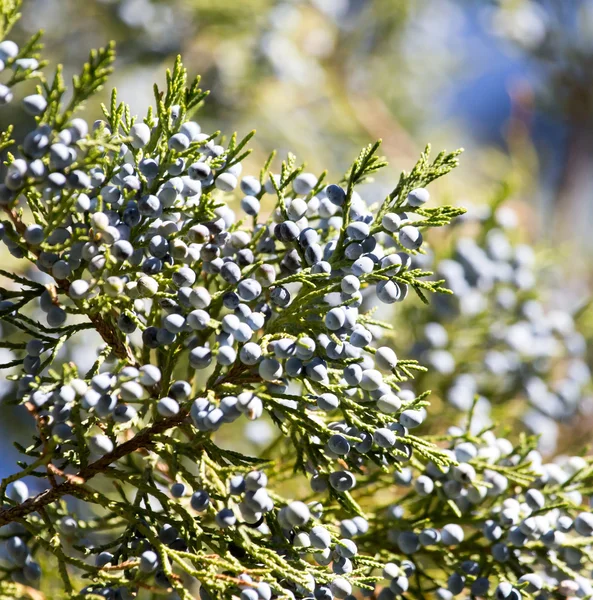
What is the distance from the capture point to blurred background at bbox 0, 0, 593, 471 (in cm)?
189

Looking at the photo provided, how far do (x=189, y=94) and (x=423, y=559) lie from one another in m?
0.68

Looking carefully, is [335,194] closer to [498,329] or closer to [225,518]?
[225,518]

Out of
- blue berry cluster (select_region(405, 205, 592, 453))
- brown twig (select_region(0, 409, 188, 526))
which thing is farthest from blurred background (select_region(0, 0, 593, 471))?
brown twig (select_region(0, 409, 188, 526))

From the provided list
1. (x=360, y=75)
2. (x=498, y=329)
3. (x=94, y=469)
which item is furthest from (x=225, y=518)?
(x=360, y=75)

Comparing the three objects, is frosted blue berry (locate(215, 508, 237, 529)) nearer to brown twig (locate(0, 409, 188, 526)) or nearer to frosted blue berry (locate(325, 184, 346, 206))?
brown twig (locate(0, 409, 188, 526))

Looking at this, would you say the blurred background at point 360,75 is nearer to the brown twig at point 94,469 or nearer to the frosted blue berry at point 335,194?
the frosted blue berry at point 335,194

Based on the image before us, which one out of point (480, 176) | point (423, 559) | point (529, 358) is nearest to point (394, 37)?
point (480, 176)

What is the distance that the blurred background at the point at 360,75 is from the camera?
1.89 metres

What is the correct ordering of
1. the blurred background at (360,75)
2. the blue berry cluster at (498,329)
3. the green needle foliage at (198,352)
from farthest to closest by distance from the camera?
the blurred background at (360,75) → the blue berry cluster at (498,329) → the green needle foliage at (198,352)

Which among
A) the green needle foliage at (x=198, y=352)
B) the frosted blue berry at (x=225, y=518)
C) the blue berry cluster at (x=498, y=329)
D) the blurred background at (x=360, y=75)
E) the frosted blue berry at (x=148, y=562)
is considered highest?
the blurred background at (x=360, y=75)

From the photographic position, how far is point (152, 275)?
2.49 ft

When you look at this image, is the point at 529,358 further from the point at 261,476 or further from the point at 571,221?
the point at 261,476

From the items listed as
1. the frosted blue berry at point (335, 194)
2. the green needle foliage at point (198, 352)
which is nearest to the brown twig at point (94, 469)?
Result: the green needle foliage at point (198, 352)

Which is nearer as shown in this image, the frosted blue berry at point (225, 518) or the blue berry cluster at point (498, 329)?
the frosted blue berry at point (225, 518)
